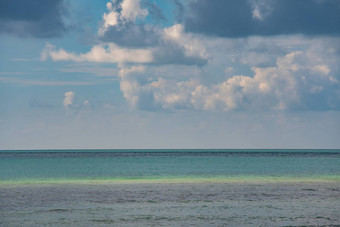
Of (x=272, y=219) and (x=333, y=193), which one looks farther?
(x=333, y=193)

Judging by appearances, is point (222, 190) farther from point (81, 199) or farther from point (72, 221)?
point (72, 221)

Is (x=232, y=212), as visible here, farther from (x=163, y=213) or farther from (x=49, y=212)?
(x=49, y=212)

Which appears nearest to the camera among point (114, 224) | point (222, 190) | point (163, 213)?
point (114, 224)

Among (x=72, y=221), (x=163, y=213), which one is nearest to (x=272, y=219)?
(x=163, y=213)

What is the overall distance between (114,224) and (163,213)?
3.94 metres

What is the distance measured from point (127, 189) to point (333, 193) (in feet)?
53.9

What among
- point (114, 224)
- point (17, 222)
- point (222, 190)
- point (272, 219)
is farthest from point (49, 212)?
point (222, 190)

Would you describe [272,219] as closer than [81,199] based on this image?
Yes

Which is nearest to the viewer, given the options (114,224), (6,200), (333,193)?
(114,224)

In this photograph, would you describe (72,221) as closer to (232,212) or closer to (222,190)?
(232,212)

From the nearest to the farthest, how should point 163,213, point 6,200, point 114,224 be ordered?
point 114,224
point 163,213
point 6,200

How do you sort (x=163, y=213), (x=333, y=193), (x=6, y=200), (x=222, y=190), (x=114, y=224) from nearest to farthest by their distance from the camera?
(x=114, y=224) < (x=163, y=213) < (x=6, y=200) < (x=333, y=193) < (x=222, y=190)

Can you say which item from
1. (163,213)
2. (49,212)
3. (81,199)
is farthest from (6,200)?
(163,213)

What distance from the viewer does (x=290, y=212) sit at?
1144 inches
